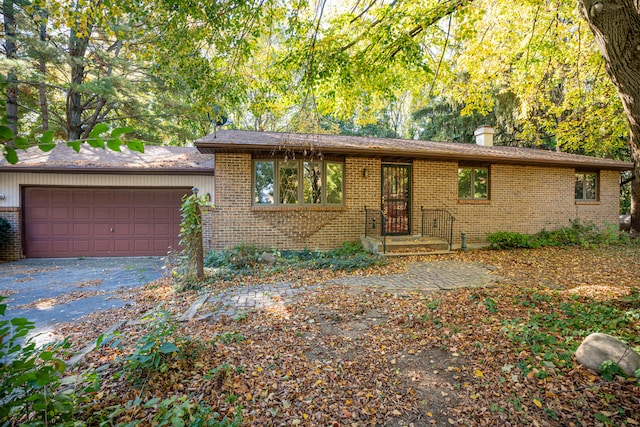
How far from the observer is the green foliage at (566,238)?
992 cm

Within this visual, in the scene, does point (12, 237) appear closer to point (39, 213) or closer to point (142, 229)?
point (39, 213)

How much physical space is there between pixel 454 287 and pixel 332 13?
691cm

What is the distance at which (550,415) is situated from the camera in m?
2.40

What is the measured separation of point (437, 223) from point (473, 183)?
2068 millimetres

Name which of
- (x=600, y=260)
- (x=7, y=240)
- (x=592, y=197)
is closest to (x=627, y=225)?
(x=592, y=197)

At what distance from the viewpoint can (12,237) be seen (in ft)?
30.6

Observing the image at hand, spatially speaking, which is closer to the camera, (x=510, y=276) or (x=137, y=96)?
(x=510, y=276)

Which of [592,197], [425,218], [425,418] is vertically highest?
[592,197]

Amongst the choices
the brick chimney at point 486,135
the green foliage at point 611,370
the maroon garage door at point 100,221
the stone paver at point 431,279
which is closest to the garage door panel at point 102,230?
the maroon garage door at point 100,221

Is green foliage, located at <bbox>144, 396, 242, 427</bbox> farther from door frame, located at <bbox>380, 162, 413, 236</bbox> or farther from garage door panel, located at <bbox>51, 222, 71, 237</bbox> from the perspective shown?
garage door panel, located at <bbox>51, 222, 71, 237</bbox>

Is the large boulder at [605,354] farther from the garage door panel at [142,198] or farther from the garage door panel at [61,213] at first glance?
the garage door panel at [61,213]

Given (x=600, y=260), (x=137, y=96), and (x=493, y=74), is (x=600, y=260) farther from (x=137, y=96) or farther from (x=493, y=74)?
(x=137, y=96)

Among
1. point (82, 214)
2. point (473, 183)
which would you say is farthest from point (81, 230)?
point (473, 183)

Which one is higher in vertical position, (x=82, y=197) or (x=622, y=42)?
(x=622, y=42)
